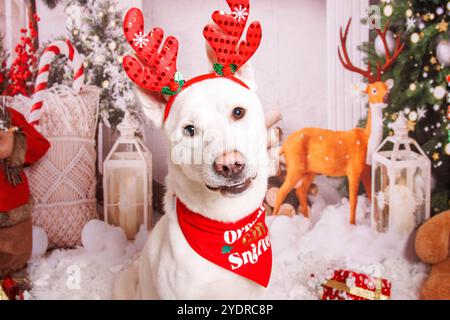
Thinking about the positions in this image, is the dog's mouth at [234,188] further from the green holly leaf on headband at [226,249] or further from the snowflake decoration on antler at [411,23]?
the snowflake decoration on antler at [411,23]

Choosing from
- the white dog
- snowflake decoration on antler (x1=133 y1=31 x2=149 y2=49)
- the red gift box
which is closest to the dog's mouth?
the white dog

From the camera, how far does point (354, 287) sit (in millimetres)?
2197

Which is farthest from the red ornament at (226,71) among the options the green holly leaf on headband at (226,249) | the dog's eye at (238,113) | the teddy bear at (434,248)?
the teddy bear at (434,248)

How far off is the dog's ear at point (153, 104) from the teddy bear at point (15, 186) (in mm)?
860

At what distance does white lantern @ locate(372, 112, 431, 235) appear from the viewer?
2414 millimetres

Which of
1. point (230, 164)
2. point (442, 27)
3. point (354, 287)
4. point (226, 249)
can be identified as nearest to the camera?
point (230, 164)

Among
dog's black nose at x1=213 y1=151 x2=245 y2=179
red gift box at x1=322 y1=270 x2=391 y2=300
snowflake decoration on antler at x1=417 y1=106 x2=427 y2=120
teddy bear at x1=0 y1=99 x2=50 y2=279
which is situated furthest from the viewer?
snowflake decoration on antler at x1=417 y1=106 x2=427 y2=120

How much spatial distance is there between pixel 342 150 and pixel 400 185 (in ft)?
1.30

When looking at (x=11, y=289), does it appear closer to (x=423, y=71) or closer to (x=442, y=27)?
(x=423, y=71)

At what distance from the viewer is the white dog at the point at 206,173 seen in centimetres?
138

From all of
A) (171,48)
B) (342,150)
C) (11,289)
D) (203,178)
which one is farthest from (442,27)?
(11,289)

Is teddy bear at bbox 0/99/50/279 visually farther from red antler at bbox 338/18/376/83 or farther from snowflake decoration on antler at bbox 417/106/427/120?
snowflake decoration on antler at bbox 417/106/427/120

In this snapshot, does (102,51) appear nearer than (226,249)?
No

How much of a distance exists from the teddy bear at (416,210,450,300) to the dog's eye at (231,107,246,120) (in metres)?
1.41
